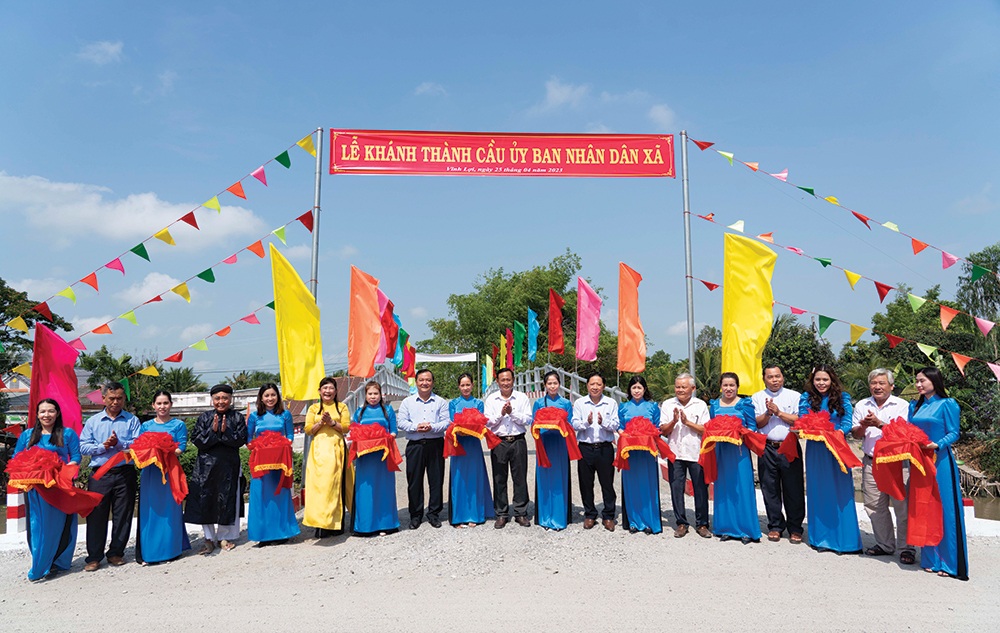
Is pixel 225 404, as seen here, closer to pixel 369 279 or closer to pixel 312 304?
pixel 312 304

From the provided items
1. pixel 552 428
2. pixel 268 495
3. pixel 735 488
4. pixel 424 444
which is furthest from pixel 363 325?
pixel 735 488

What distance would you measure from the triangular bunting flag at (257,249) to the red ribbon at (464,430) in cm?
310

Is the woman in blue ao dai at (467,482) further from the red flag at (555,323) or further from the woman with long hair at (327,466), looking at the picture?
the red flag at (555,323)

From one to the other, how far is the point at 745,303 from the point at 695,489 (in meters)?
2.13

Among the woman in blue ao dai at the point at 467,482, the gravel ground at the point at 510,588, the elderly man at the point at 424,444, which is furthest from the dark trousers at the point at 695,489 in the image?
the elderly man at the point at 424,444

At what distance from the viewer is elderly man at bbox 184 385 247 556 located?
5.79 meters

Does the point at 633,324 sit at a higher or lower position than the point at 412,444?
higher

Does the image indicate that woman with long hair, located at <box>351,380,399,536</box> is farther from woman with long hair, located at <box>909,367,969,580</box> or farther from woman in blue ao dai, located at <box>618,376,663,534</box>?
woman with long hair, located at <box>909,367,969,580</box>

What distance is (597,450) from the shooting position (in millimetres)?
6219

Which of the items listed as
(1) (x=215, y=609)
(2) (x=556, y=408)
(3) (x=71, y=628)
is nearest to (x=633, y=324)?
(2) (x=556, y=408)

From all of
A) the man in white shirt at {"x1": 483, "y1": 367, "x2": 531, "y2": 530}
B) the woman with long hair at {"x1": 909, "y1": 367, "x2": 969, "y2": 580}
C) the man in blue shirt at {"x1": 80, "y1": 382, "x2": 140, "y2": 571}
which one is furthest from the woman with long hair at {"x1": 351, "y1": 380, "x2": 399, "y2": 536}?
the woman with long hair at {"x1": 909, "y1": 367, "x2": 969, "y2": 580}

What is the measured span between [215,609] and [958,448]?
18635 mm

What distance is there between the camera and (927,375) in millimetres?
5125

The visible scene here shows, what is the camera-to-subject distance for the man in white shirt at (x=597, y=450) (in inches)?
244
